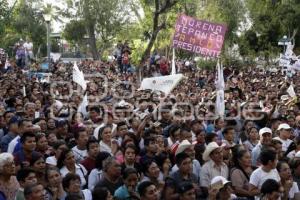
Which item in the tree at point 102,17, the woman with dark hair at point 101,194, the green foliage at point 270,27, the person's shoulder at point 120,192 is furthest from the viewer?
the tree at point 102,17

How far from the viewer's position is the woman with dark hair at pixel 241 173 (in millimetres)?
7480

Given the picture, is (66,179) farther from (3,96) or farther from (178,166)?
(3,96)

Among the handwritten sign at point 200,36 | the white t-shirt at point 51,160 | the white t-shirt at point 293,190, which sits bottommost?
the white t-shirt at point 293,190

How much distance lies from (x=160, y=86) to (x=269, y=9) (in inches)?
1003

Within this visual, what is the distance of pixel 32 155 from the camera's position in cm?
746

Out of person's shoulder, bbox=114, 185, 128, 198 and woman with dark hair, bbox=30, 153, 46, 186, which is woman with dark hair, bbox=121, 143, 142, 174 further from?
woman with dark hair, bbox=30, 153, 46, 186

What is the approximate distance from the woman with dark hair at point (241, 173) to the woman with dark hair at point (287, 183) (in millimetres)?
404

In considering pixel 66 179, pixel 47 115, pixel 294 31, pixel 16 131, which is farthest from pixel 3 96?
pixel 294 31

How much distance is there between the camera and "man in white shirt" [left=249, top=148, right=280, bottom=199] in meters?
7.46

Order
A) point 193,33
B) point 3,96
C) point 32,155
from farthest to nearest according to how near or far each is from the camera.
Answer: point 193,33
point 3,96
point 32,155

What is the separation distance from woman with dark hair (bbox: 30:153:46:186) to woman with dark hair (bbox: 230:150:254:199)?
2246 millimetres

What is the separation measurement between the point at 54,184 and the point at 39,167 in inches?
16.9

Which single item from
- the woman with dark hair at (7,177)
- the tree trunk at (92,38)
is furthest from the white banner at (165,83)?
the tree trunk at (92,38)

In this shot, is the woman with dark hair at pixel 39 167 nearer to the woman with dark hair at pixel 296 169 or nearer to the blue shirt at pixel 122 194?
the blue shirt at pixel 122 194
